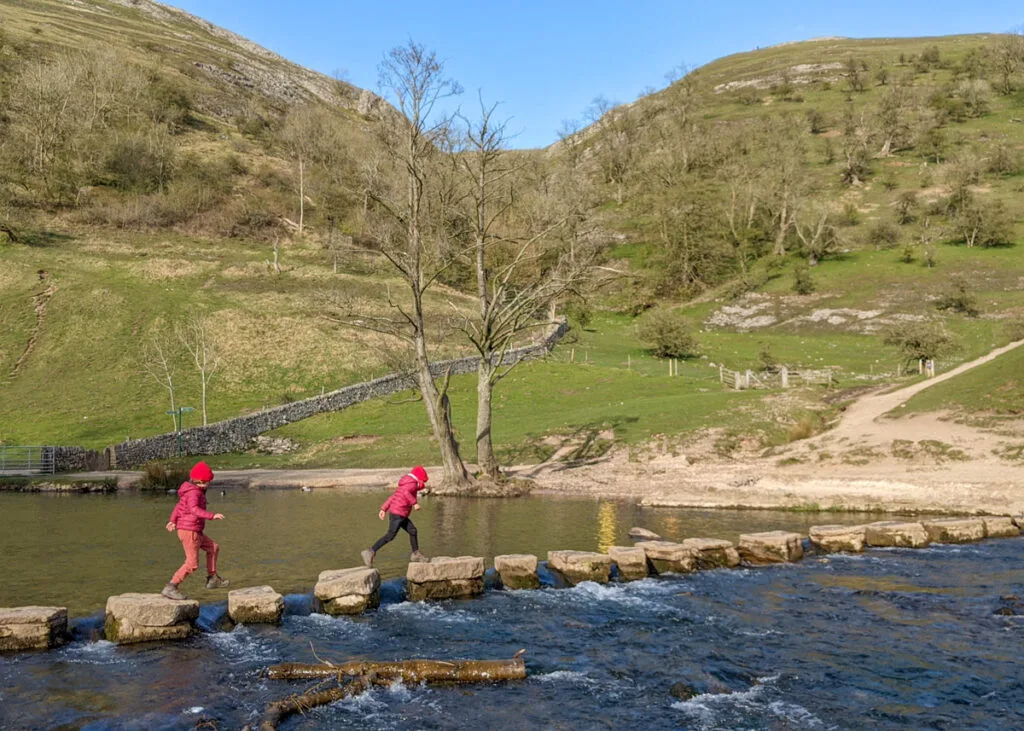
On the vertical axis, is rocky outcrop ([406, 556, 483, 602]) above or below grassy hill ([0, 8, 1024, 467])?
below

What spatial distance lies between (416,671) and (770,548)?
11169mm

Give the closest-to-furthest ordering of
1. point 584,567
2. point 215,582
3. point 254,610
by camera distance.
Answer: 1. point 254,610
2. point 215,582
3. point 584,567

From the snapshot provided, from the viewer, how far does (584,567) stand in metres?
17.5

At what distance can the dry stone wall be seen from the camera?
45.1 metres

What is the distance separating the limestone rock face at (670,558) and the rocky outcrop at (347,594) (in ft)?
22.4

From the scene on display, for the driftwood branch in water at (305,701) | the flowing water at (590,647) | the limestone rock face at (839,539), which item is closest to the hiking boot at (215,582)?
the flowing water at (590,647)

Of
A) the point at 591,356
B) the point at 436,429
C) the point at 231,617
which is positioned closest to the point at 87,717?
the point at 231,617

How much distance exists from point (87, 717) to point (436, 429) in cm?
2252

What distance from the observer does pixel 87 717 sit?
9969 millimetres

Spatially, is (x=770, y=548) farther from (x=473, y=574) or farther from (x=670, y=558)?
(x=473, y=574)

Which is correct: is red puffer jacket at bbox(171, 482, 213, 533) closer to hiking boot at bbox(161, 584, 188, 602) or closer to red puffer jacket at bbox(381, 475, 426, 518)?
hiking boot at bbox(161, 584, 188, 602)

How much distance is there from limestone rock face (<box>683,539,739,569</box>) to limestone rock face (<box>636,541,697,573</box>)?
221 millimetres

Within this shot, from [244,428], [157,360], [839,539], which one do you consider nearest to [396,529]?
[839,539]

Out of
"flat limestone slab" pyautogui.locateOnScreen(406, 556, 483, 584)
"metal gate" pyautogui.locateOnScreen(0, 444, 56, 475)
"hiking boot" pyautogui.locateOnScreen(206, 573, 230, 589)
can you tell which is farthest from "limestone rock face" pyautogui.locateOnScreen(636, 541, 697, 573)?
"metal gate" pyautogui.locateOnScreen(0, 444, 56, 475)
